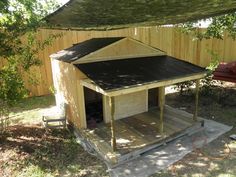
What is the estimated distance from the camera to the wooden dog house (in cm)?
655

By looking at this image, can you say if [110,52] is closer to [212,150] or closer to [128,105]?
[128,105]

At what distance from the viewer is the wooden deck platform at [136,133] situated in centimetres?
658

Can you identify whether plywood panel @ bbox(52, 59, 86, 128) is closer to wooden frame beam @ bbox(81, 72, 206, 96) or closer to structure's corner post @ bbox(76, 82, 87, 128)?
structure's corner post @ bbox(76, 82, 87, 128)

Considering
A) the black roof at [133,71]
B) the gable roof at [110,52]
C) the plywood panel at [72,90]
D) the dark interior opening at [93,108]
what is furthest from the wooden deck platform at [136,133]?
the gable roof at [110,52]

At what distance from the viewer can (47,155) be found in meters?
6.68

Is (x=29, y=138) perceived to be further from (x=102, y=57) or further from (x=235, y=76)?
(x=235, y=76)

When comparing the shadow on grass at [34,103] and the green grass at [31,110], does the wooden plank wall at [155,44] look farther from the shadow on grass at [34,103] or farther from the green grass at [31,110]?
the green grass at [31,110]

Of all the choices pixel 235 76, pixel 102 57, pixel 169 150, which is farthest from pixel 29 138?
pixel 235 76

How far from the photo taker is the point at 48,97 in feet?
39.3

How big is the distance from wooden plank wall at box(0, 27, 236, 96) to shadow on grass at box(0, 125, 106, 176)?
11.3 ft

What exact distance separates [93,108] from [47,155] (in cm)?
314

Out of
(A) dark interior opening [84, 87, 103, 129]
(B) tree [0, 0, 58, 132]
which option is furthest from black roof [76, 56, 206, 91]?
(A) dark interior opening [84, 87, 103, 129]

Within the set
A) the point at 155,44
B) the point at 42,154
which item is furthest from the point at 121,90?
the point at 155,44

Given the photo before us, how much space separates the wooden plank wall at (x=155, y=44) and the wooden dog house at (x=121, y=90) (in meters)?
2.72
